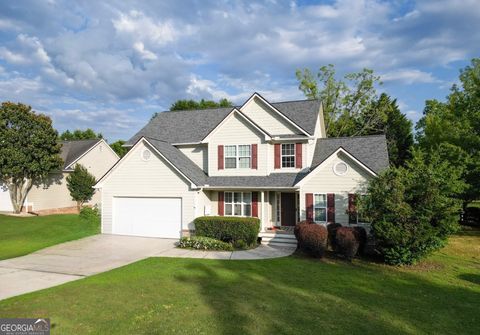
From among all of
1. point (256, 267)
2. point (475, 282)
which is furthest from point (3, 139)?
point (475, 282)

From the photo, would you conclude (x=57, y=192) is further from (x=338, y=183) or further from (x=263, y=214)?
(x=338, y=183)

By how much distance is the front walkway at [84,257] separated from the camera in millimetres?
11922

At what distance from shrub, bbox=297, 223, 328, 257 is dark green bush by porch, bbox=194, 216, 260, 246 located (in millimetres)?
2884

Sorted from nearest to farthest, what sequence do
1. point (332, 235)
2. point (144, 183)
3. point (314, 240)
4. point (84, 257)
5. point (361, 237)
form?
point (314, 240), point (84, 257), point (361, 237), point (332, 235), point (144, 183)

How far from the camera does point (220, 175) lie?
2212 cm

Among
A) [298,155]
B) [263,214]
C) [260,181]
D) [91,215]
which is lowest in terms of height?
[91,215]

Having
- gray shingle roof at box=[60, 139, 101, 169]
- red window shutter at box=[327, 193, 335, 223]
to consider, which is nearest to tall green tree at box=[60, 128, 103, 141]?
gray shingle roof at box=[60, 139, 101, 169]

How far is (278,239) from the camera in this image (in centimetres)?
1906

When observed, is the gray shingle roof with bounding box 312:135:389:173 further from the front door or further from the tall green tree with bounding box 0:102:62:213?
the tall green tree with bounding box 0:102:62:213

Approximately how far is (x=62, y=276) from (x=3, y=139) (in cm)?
1875

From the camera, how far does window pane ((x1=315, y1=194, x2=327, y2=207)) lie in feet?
61.7

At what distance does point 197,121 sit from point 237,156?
547cm

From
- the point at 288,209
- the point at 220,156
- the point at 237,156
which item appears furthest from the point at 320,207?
the point at 220,156

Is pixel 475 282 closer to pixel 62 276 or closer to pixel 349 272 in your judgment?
pixel 349 272
